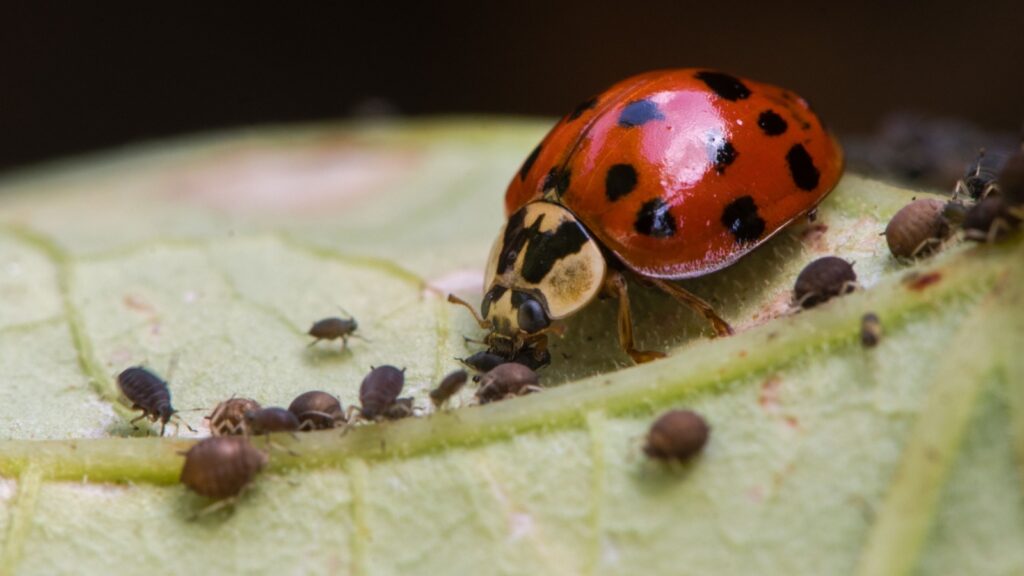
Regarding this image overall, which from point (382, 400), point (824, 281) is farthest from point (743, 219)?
point (382, 400)

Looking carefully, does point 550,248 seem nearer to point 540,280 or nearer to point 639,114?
point 540,280

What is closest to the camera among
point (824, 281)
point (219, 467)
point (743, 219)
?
point (219, 467)

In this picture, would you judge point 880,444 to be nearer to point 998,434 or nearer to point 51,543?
point 998,434

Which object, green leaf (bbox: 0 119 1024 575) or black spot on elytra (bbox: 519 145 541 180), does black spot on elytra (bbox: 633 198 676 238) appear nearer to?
green leaf (bbox: 0 119 1024 575)

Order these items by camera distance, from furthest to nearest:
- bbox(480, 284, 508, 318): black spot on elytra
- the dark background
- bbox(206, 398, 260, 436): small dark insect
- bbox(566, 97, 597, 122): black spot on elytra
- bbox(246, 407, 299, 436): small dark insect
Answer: the dark background < bbox(566, 97, 597, 122): black spot on elytra < bbox(480, 284, 508, 318): black spot on elytra < bbox(206, 398, 260, 436): small dark insect < bbox(246, 407, 299, 436): small dark insect

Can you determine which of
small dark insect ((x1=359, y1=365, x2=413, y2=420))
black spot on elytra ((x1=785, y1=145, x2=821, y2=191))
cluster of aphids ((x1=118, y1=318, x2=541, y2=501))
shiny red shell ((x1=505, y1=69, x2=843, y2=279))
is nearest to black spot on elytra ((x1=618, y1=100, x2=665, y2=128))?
shiny red shell ((x1=505, y1=69, x2=843, y2=279))

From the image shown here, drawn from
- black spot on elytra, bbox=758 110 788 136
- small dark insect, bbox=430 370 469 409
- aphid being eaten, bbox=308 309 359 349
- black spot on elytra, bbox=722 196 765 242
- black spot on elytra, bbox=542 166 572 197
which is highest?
black spot on elytra, bbox=758 110 788 136
